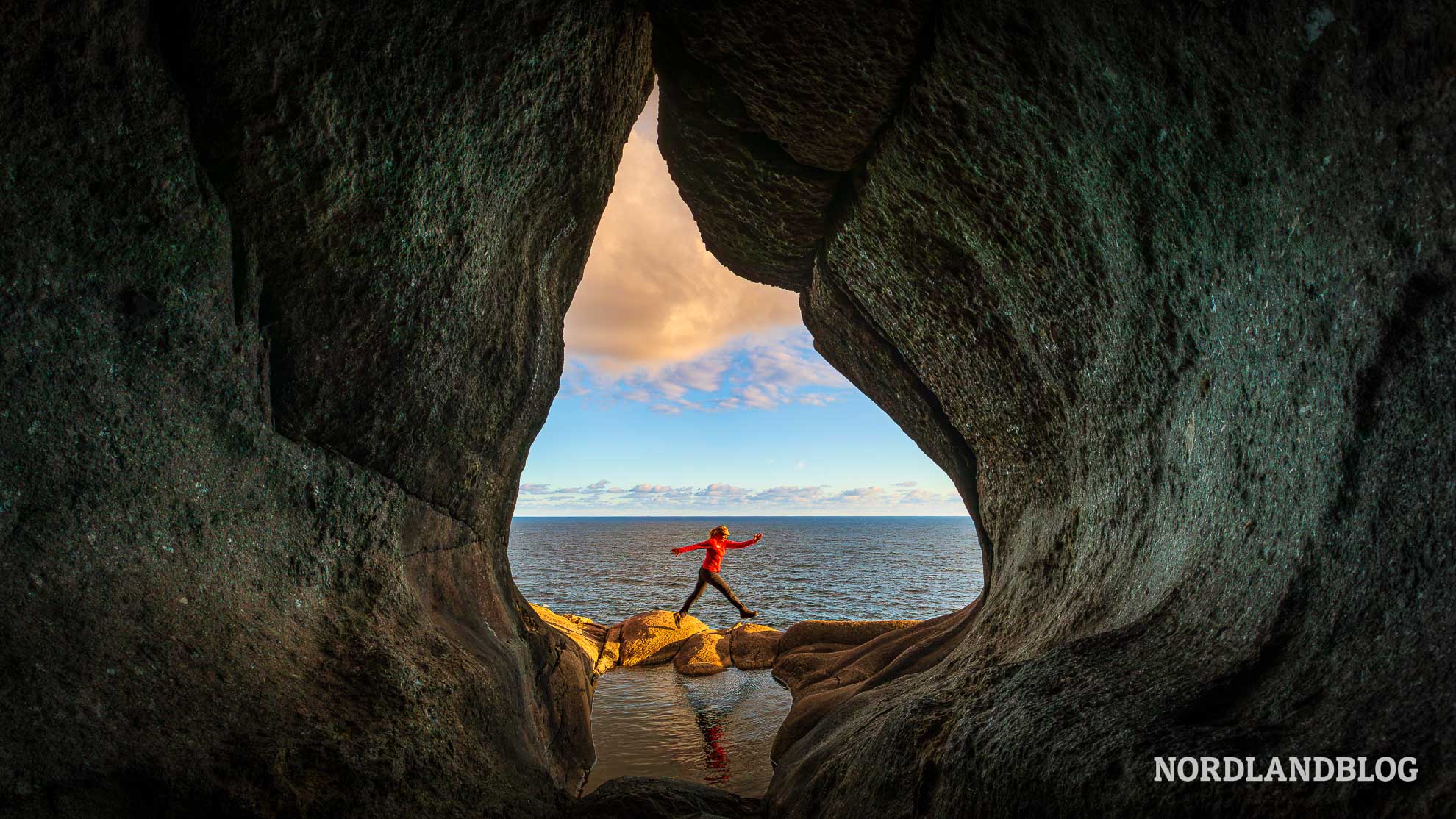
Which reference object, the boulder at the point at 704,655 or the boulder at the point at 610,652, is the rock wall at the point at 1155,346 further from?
the boulder at the point at 610,652

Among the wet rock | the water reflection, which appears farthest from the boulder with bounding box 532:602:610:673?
the wet rock

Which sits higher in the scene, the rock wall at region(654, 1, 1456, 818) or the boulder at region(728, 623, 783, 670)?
the rock wall at region(654, 1, 1456, 818)

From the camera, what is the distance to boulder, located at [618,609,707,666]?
1555 centimetres

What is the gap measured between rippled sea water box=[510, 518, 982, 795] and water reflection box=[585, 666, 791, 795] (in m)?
0.02

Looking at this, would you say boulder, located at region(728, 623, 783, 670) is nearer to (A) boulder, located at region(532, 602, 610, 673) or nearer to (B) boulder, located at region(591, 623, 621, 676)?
(B) boulder, located at region(591, 623, 621, 676)

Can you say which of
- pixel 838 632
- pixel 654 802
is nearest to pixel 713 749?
pixel 654 802

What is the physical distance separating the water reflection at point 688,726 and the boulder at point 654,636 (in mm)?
813

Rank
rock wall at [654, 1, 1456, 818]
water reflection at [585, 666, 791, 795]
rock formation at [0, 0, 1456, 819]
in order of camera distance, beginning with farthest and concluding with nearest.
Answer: water reflection at [585, 666, 791, 795] < rock formation at [0, 0, 1456, 819] < rock wall at [654, 1, 1456, 818]

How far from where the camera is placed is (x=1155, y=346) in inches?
170

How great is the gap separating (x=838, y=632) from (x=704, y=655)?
3.16m

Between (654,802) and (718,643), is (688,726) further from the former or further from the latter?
(718,643)

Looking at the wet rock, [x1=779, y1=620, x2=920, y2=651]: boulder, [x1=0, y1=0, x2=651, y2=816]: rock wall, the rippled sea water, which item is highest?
[x1=0, y1=0, x2=651, y2=816]: rock wall

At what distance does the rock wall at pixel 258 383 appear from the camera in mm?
2992

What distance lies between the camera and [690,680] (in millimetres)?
13789
